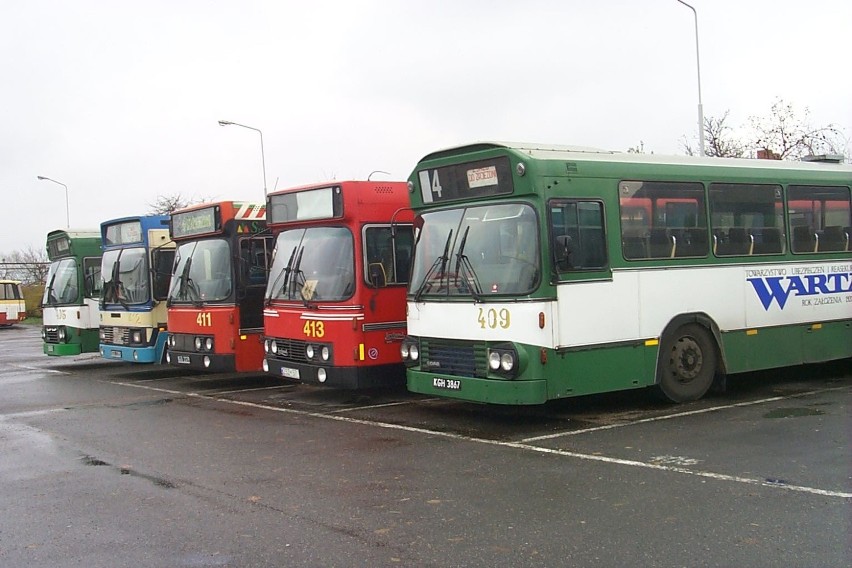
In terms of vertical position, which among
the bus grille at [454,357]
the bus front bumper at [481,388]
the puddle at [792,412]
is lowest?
the puddle at [792,412]

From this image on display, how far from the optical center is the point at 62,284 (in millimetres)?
20266

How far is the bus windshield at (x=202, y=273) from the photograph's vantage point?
14766 mm

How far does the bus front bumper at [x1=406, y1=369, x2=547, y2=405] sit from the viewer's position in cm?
955

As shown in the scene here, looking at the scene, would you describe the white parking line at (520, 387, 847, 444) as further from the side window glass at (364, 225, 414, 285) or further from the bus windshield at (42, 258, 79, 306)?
the bus windshield at (42, 258, 79, 306)

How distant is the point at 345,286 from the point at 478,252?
2.53 metres

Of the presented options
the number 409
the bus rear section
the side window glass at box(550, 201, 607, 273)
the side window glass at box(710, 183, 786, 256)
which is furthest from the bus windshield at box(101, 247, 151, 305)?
the bus rear section

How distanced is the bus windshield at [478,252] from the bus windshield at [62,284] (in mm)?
11973

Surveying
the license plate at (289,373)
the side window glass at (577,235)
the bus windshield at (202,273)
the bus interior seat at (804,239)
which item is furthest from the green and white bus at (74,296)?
the bus interior seat at (804,239)

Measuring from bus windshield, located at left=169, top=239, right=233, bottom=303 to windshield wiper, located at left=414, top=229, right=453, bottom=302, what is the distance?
195 inches

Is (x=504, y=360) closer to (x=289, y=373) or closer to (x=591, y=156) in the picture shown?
(x=591, y=156)

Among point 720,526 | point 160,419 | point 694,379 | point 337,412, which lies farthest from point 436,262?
point 720,526

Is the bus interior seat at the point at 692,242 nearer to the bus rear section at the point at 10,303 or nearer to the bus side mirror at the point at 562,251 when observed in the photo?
the bus side mirror at the point at 562,251

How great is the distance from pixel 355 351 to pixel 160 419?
9.61ft

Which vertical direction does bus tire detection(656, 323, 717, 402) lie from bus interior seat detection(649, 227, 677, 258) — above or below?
below
